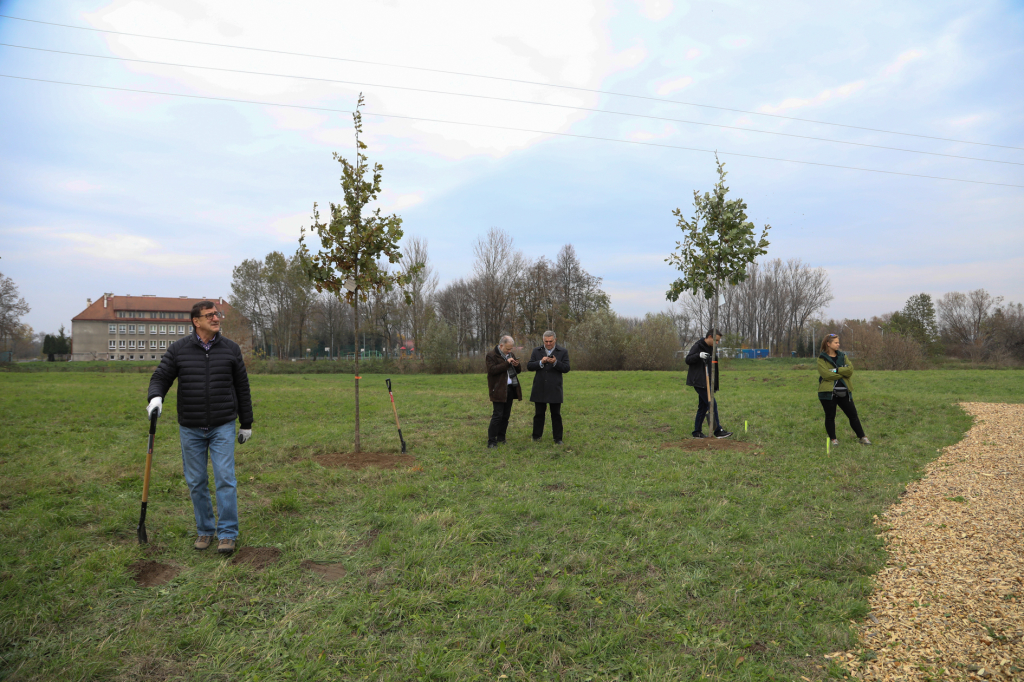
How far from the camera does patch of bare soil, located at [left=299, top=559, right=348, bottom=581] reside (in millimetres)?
4387

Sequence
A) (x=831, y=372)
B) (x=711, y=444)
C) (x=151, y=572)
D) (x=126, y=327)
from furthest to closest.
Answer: (x=126, y=327), (x=711, y=444), (x=831, y=372), (x=151, y=572)

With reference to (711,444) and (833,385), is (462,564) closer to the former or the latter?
(711,444)

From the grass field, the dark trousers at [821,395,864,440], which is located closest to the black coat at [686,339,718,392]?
the grass field

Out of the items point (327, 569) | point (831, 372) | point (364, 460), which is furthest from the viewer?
point (831, 372)

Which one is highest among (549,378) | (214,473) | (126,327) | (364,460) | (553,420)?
(126,327)

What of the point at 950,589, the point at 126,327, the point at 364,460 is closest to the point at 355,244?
the point at 364,460

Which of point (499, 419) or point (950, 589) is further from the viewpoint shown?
point (499, 419)

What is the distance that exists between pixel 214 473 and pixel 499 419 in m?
5.26

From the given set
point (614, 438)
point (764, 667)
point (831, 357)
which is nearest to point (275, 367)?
point (614, 438)

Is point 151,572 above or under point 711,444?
under

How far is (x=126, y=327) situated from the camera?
231 ft

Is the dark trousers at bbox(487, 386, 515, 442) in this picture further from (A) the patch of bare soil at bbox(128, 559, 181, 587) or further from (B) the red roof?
(B) the red roof

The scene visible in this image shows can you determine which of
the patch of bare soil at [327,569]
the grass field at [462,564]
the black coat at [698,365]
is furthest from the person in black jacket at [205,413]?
the black coat at [698,365]

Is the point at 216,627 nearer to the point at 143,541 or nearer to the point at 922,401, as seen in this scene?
the point at 143,541
